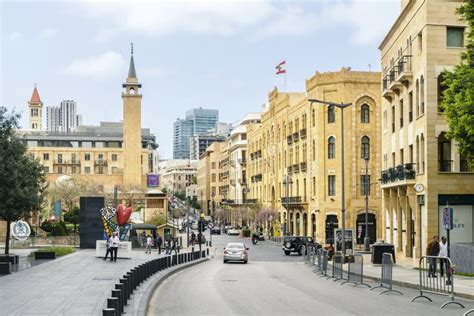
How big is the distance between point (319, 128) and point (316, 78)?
16.1ft

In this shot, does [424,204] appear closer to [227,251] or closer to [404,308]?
[227,251]

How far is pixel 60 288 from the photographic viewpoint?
77.8ft

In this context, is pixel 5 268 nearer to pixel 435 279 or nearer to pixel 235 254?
pixel 435 279

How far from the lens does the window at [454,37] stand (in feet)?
127

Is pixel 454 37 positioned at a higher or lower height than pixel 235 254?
higher

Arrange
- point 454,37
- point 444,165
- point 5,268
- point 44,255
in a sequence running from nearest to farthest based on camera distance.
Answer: point 5,268, point 454,37, point 444,165, point 44,255

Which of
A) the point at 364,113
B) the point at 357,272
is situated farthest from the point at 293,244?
the point at 357,272

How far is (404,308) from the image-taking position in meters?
18.9

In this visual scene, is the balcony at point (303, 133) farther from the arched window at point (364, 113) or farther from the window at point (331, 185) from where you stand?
the arched window at point (364, 113)

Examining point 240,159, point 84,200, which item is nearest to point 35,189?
point 84,200

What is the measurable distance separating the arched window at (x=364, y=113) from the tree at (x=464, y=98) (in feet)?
135

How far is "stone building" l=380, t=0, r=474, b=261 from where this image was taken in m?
38.4

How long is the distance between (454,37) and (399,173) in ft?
28.4

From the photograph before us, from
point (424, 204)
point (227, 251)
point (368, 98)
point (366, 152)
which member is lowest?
point (227, 251)
